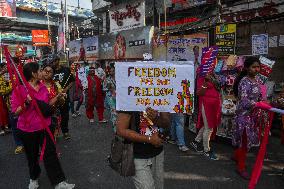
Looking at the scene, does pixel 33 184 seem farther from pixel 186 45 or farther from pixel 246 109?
pixel 186 45

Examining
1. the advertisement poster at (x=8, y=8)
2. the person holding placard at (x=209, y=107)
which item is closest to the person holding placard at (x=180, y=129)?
the person holding placard at (x=209, y=107)

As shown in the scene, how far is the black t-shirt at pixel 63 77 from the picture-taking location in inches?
287

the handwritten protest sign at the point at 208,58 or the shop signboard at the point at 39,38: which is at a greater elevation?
the shop signboard at the point at 39,38

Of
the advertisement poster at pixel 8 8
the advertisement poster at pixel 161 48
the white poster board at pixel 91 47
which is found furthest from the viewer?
the advertisement poster at pixel 8 8

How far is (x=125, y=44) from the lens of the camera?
1972cm

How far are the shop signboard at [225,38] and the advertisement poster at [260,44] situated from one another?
64 cm

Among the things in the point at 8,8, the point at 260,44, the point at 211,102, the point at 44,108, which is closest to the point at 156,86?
the point at 44,108

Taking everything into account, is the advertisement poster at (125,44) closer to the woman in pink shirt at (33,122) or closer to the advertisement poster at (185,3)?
the advertisement poster at (185,3)

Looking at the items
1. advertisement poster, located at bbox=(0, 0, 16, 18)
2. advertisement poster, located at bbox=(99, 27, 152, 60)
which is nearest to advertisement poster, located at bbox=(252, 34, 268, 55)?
advertisement poster, located at bbox=(99, 27, 152, 60)

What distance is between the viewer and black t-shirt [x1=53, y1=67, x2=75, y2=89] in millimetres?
7281

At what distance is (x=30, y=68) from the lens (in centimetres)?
441

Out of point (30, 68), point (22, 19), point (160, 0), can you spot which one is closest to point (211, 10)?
point (160, 0)

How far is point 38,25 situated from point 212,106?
52678 millimetres

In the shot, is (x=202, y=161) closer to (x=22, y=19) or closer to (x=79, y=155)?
(x=79, y=155)
